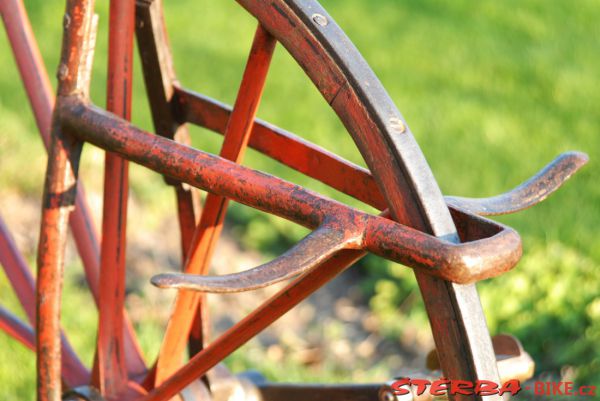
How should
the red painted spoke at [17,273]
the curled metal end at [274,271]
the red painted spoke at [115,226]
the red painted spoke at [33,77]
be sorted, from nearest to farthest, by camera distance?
the curled metal end at [274,271] → the red painted spoke at [115,226] → the red painted spoke at [33,77] → the red painted spoke at [17,273]

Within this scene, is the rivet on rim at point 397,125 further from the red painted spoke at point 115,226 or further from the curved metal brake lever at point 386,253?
the red painted spoke at point 115,226

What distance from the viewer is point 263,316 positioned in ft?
3.96

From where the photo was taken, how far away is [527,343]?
243cm

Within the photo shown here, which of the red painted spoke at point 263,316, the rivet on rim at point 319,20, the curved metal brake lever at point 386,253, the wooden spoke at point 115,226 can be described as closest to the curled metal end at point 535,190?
the curved metal brake lever at point 386,253

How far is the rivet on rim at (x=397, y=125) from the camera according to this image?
42.6 inches

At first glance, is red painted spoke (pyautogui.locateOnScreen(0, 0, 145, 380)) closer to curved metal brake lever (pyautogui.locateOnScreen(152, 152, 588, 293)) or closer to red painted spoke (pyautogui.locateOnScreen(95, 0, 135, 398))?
red painted spoke (pyautogui.locateOnScreen(95, 0, 135, 398))

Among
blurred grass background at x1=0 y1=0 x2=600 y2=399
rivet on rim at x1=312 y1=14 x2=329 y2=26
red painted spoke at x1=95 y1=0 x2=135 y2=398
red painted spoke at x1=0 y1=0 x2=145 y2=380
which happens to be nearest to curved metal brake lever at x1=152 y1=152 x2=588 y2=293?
rivet on rim at x1=312 y1=14 x2=329 y2=26

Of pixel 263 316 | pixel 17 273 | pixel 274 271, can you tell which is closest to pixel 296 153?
pixel 263 316

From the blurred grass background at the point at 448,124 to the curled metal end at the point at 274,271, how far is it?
139 centimetres

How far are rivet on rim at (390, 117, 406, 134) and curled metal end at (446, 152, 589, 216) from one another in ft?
0.50

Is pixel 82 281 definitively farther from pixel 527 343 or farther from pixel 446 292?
pixel 446 292

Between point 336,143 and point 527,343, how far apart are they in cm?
122

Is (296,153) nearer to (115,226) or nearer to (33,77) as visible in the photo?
(115,226)

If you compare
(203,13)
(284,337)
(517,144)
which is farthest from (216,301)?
(203,13)
